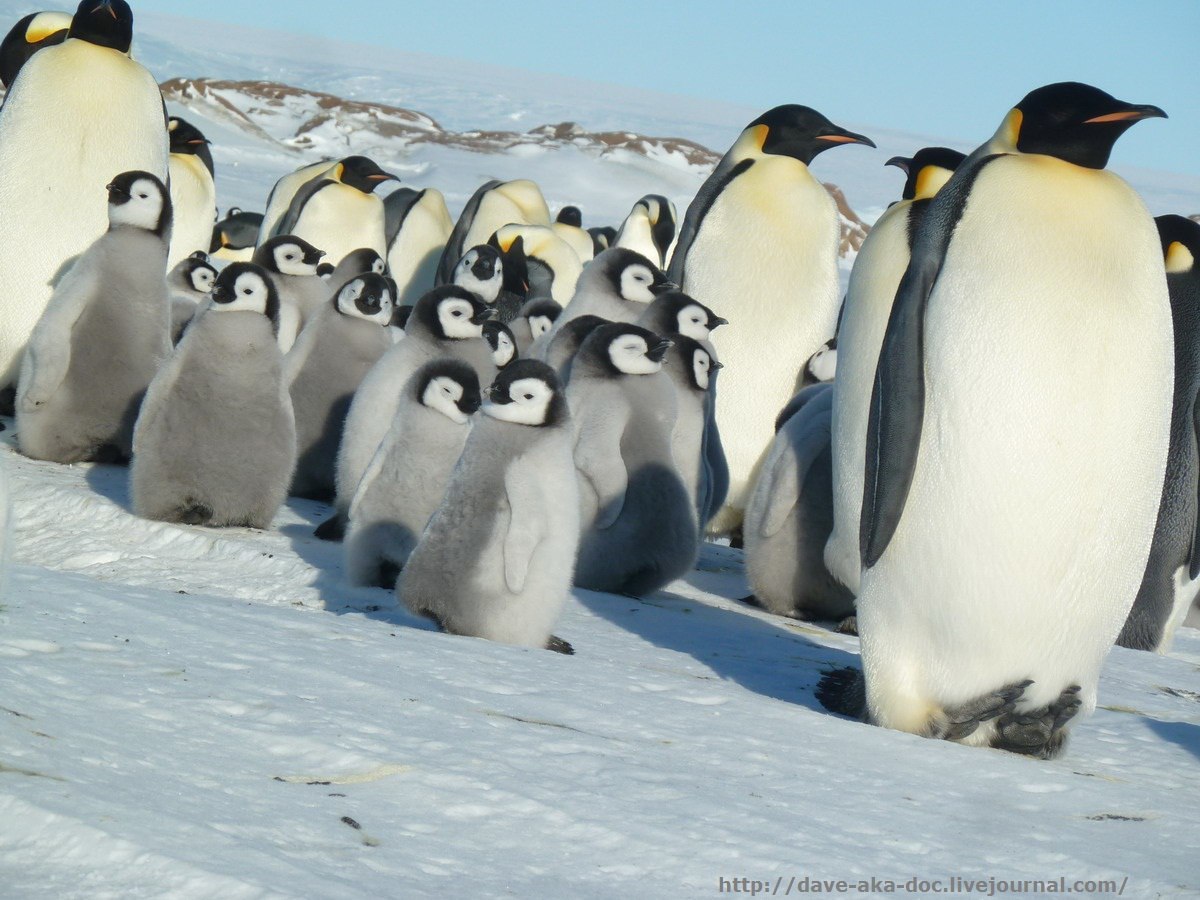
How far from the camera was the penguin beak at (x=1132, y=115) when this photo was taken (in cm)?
347

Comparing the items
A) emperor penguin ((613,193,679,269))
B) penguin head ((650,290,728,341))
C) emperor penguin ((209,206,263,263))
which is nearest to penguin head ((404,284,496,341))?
penguin head ((650,290,728,341))

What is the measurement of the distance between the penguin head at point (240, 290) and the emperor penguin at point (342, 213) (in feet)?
24.0

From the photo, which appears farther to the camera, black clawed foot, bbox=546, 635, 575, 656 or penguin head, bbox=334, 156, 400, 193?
penguin head, bbox=334, 156, 400, 193

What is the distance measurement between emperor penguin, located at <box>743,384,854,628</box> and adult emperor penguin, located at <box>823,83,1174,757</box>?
1.72 m

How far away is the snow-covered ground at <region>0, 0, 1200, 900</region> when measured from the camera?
1.70m

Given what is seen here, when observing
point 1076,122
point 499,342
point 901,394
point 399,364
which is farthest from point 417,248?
point 901,394

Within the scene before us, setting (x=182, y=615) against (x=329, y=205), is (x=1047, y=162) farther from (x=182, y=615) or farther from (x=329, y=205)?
(x=329, y=205)

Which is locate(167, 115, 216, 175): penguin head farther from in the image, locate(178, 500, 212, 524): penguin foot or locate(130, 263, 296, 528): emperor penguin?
locate(178, 500, 212, 524): penguin foot

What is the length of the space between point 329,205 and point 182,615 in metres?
10.2

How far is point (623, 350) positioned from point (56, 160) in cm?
332

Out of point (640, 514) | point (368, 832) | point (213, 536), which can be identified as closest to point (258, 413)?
point (213, 536)

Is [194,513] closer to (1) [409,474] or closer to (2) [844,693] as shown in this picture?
(1) [409,474]

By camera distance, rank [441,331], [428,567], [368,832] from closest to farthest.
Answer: [368,832], [428,567], [441,331]

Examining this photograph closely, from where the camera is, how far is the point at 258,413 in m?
5.14
